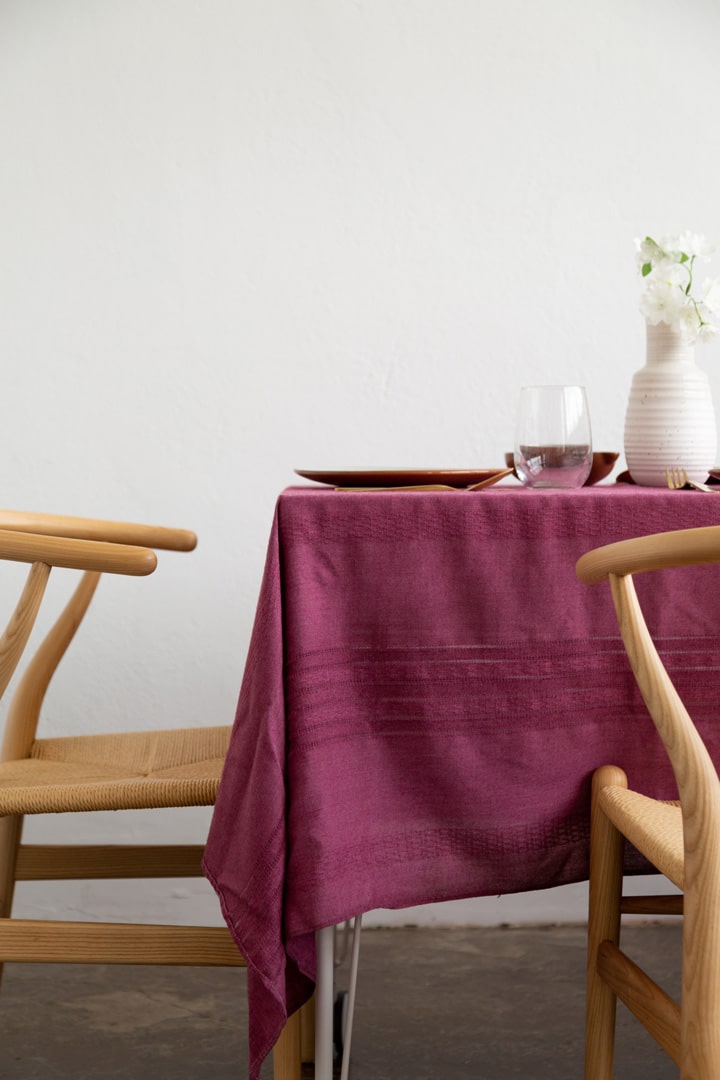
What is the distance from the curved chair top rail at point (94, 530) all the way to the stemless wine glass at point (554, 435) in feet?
1.91

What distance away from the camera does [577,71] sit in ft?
7.28

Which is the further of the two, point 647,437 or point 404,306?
point 404,306

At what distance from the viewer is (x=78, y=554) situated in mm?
1224

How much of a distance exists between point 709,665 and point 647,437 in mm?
365

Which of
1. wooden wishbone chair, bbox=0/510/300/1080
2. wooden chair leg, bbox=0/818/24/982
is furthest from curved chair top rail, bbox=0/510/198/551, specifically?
wooden chair leg, bbox=0/818/24/982

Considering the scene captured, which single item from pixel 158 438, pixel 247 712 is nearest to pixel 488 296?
pixel 158 438

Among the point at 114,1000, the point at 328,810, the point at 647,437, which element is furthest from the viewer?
the point at 114,1000

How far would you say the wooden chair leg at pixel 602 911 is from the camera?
3.84 ft

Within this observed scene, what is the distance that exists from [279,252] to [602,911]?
1.52m

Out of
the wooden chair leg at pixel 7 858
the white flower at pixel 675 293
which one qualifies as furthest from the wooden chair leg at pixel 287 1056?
the white flower at pixel 675 293

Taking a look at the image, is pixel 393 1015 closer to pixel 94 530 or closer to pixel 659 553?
pixel 94 530

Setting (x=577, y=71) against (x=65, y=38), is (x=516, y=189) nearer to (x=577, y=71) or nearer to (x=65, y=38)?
(x=577, y=71)

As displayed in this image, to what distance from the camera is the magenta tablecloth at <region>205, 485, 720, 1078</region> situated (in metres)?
1.10

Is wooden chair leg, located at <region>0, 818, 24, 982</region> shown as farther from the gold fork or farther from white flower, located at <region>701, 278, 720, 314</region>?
white flower, located at <region>701, 278, 720, 314</region>
